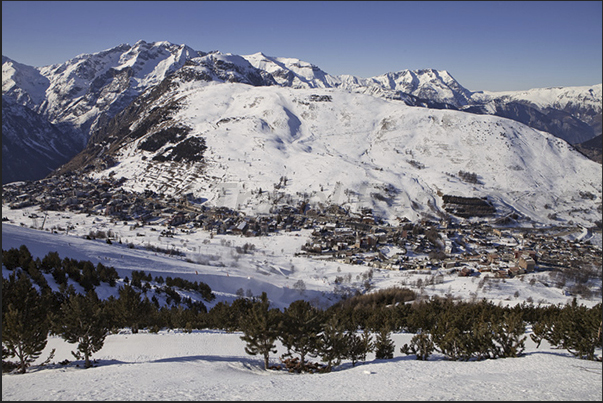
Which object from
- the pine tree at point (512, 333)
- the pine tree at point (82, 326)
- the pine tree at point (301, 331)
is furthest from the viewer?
the pine tree at point (512, 333)

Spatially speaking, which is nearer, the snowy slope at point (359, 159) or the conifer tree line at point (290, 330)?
the conifer tree line at point (290, 330)

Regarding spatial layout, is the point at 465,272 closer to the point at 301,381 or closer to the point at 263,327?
the point at 263,327

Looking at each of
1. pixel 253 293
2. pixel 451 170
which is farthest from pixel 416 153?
pixel 253 293

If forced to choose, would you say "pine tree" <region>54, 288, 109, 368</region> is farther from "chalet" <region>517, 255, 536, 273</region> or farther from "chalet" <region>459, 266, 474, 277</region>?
"chalet" <region>517, 255, 536, 273</region>

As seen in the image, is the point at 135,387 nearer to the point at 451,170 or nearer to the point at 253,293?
the point at 253,293

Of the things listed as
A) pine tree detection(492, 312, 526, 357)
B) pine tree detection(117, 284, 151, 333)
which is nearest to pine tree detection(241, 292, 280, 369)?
pine tree detection(117, 284, 151, 333)

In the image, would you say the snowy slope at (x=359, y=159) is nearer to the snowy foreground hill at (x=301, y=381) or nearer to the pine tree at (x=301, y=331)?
the pine tree at (x=301, y=331)

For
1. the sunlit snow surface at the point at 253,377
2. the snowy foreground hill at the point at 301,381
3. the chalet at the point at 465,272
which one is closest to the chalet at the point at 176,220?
the sunlit snow surface at the point at 253,377
